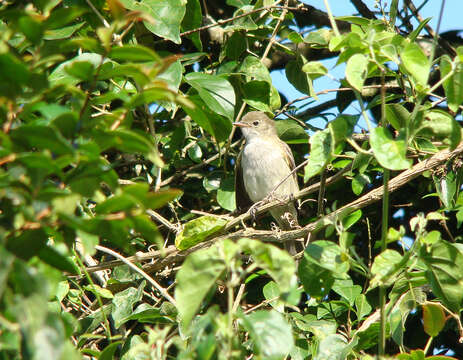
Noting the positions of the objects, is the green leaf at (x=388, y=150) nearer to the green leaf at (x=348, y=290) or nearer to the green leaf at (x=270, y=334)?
the green leaf at (x=270, y=334)

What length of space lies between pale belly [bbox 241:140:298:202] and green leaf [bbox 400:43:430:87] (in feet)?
14.3

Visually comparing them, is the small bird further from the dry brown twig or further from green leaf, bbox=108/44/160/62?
green leaf, bbox=108/44/160/62

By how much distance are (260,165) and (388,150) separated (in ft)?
15.1

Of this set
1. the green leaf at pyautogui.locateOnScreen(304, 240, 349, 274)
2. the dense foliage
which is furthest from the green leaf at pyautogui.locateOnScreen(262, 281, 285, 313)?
the green leaf at pyautogui.locateOnScreen(304, 240, 349, 274)

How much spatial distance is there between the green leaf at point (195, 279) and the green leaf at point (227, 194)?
3.35 meters

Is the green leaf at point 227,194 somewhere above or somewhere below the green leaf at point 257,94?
below

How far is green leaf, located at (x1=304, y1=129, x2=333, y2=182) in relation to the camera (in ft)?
6.93

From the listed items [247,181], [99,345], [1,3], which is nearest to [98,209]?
[1,3]

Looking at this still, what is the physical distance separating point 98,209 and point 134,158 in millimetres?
3559

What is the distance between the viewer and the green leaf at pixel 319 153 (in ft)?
6.93

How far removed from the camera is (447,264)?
226 cm

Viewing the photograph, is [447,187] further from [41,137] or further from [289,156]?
[41,137]

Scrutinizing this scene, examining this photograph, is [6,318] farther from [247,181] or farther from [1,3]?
[247,181]

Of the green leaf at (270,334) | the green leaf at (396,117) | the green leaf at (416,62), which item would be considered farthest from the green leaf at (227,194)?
the green leaf at (270,334)
